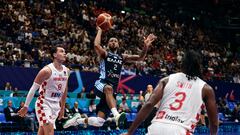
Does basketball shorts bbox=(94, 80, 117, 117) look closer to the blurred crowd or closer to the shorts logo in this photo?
the shorts logo

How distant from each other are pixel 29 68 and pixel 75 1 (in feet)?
29.6

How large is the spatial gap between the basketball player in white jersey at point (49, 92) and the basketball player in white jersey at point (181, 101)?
366 centimetres

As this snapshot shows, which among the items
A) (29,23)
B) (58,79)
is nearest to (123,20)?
(29,23)

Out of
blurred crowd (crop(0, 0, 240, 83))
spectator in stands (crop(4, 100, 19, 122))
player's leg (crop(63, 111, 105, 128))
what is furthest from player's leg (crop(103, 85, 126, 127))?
blurred crowd (crop(0, 0, 240, 83))

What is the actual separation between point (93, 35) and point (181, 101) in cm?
2101

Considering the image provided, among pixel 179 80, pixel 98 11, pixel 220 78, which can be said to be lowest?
pixel 220 78

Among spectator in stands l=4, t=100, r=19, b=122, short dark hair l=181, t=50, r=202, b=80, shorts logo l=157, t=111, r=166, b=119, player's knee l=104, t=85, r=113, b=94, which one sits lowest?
spectator in stands l=4, t=100, r=19, b=122

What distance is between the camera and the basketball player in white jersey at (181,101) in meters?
4.49

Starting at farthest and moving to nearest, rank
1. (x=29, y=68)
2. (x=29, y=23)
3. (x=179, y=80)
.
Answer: (x=29, y=23)
(x=29, y=68)
(x=179, y=80)

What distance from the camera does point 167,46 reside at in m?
28.5

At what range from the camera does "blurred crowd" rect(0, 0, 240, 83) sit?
2002 cm

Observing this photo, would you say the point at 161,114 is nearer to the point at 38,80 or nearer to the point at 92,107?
the point at 38,80

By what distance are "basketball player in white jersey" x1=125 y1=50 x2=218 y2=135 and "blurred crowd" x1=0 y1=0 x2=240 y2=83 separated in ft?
47.1

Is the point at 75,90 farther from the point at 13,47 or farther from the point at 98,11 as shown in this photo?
the point at 98,11
